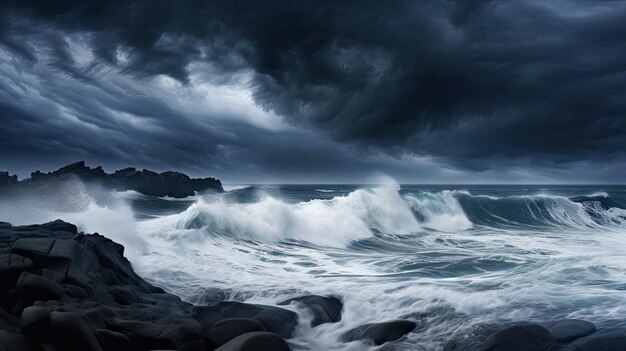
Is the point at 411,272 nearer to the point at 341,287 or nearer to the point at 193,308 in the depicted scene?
the point at 341,287

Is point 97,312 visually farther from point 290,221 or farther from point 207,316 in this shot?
point 290,221

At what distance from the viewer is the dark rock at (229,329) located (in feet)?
15.9

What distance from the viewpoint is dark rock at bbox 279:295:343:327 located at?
21.0 feet

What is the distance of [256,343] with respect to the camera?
13.6 ft

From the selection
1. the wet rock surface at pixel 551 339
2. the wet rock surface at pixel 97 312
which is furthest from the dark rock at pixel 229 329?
the wet rock surface at pixel 551 339

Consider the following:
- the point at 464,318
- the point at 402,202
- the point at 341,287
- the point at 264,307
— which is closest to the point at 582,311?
the point at 464,318

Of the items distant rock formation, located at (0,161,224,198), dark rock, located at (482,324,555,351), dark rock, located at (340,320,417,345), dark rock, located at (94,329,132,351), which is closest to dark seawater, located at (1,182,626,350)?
dark rock, located at (340,320,417,345)

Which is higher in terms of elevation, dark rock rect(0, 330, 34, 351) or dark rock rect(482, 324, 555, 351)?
dark rock rect(0, 330, 34, 351)

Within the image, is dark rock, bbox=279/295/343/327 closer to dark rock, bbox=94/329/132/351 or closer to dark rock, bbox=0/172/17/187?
dark rock, bbox=94/329/132/351

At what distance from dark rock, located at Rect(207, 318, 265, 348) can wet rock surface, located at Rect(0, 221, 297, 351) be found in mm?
12

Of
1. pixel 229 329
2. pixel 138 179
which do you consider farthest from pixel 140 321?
pixel 138 179

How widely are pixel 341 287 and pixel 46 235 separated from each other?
5973mm

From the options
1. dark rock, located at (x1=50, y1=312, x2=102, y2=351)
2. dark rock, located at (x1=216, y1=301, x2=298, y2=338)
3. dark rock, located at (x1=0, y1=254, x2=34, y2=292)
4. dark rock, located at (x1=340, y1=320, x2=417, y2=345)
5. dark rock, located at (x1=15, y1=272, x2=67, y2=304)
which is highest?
dark rock, located at (x1=0, y1=254, x2=34, y2=292)

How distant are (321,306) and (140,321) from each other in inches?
113
